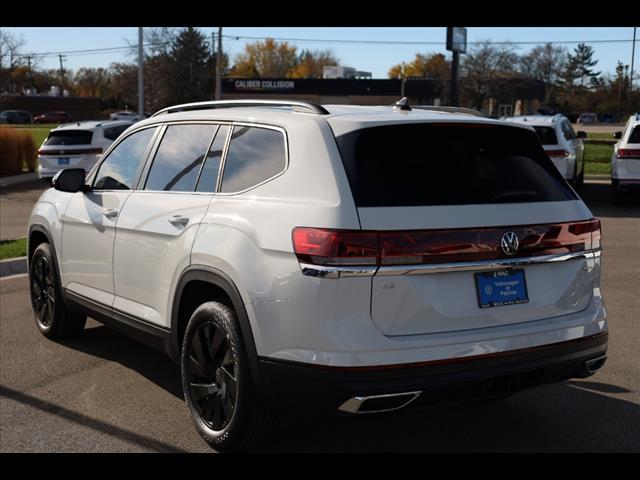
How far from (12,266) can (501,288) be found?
7.88m

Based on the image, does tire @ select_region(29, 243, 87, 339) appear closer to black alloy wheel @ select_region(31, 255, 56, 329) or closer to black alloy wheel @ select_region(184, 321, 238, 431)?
black alloy wheel @ select_region(31, 255, 56, 329)

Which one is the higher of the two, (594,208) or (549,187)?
(549,187)

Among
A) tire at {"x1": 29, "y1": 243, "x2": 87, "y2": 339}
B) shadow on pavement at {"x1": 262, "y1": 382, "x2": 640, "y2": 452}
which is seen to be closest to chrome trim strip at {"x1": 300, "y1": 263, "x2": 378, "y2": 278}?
shadow on pavement at {"x1": 262, "y1": 382, "x2": 640, "y2": 452}

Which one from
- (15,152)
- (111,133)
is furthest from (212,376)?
(15,152)

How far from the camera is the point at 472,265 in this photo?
3.91 metres

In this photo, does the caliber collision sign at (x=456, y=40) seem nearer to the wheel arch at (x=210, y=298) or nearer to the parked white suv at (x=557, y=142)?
the parked white suv at (x=557, y=142)

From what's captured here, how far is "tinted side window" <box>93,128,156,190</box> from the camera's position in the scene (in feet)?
18.9

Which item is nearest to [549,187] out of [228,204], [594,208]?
[228,204]

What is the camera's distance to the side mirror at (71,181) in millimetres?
6246

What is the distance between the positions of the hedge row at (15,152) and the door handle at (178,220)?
22900 mm

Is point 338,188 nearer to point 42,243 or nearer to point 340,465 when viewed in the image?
point 340,465

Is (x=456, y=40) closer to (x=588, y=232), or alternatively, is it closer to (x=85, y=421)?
(x=588, y=232)

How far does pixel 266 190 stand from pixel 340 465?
4.80 ft

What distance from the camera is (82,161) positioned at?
21.4 metres
